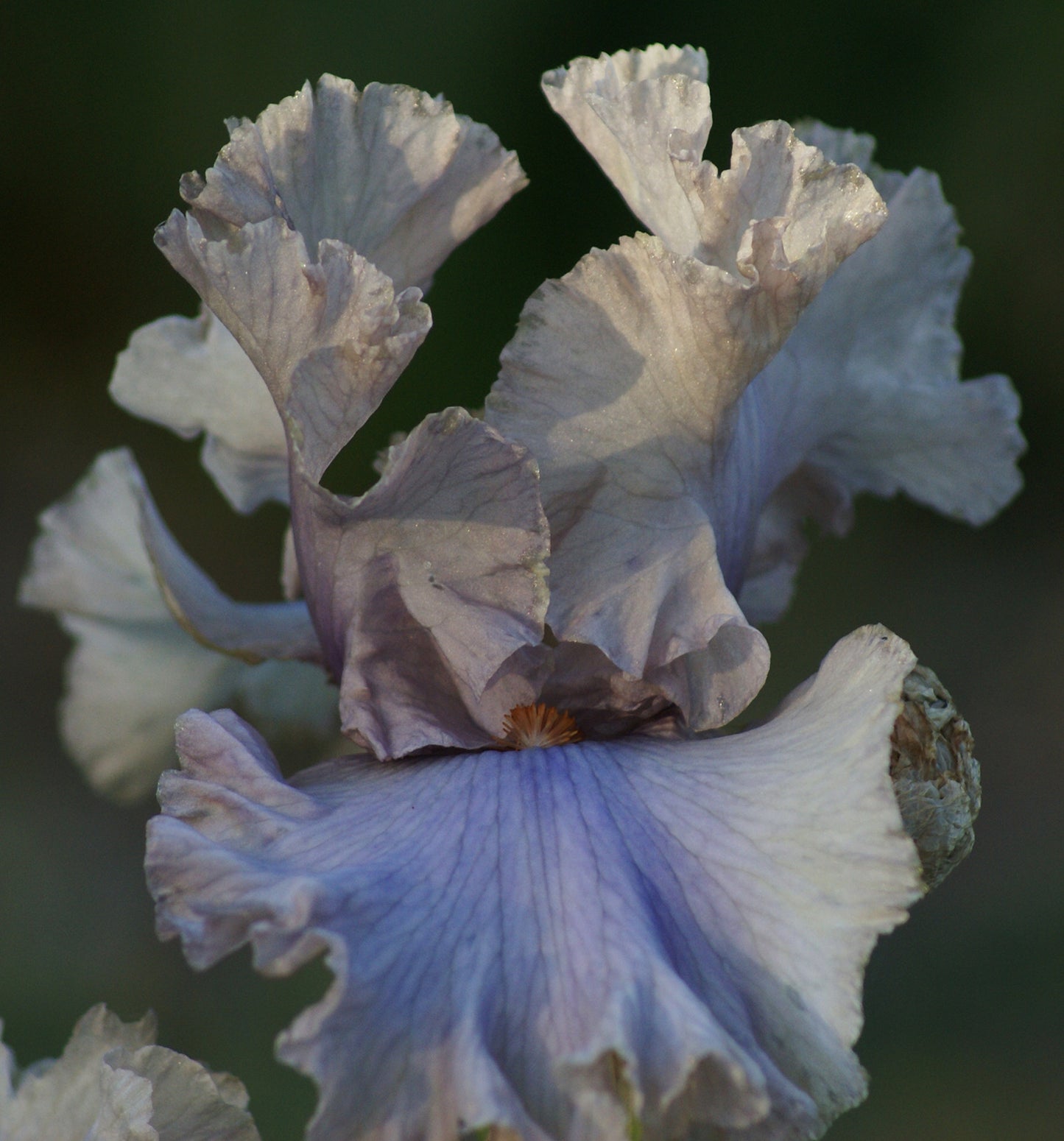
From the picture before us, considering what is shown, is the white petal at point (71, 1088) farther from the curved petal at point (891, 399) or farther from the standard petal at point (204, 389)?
the curved petal at point (891, 399)

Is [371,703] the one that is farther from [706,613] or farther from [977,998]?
[977,998]

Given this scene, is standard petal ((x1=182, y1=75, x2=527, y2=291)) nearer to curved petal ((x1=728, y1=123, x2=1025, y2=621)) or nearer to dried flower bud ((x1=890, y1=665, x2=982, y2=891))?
curved petal ((x1=728, y1=123, x2=1025, y2=621))

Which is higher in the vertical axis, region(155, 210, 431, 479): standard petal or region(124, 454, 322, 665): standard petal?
region(155, 210, 431, 479): standard petal

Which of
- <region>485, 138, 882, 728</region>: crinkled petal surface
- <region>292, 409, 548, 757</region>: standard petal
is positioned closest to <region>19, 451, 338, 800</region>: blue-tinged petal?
<region>292, 409, 548, 757</region>: standard petal

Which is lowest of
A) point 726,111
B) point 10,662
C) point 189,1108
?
point 10,662

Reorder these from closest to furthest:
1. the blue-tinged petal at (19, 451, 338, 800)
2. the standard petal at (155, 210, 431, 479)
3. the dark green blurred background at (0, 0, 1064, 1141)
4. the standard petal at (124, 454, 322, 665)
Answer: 1. the standard petal at (155, 210, 431, 479)
2. the standard petal at (124, 454, 322, 665)
3. the blue-tinged petal at (19, 451, 338, 800)
4. the dark green blurred background at (0, 0, 1064, 1141)

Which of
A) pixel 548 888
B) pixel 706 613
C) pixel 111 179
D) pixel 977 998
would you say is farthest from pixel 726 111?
pixel 548 888
